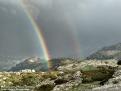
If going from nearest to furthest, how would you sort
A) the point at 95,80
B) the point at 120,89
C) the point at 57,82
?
the point at 120,89
the point at 95,80
the point at 57,82

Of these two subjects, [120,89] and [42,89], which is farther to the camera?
[42,89]

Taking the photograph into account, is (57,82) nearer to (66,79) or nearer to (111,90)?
(66,79)

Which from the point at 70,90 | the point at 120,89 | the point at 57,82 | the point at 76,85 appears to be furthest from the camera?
the point at 57,82

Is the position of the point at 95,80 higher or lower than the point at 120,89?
higher

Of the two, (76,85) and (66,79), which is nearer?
(76,85)

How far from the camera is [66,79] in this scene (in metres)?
74.7

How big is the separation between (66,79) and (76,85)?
1305cm

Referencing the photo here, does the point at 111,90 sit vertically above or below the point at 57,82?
below

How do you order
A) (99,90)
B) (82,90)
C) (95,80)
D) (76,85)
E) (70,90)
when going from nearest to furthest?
1. (99,90)
2. (82,90)
3. (70,90)
4. (76,85)
5. (95,80)

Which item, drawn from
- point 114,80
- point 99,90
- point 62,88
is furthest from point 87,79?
point 99,90

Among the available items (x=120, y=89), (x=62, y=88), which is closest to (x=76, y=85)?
(x=62, y=88)

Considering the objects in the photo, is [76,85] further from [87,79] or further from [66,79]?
[66,79]

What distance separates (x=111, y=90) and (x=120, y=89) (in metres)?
1.86

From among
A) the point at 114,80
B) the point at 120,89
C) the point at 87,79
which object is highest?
the point at 87,79
